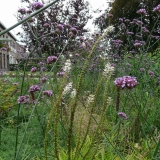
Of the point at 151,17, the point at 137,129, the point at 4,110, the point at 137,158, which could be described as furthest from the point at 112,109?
the point at 151,17

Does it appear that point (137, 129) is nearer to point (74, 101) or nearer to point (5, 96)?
point (74, 101)

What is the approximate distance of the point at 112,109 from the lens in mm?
3682

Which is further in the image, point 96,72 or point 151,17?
point 151,17

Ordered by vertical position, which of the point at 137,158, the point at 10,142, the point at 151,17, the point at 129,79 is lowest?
the point at 10,142

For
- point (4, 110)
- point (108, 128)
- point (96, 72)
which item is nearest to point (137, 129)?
point (108, 128)

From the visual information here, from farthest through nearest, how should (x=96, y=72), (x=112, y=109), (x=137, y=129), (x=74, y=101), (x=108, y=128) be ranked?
1. (x=96, y=72)
2. (x=112, y=109)
3. (x=108, y=128)
4. (x=137, y=129)
5. (x=74, y=101)

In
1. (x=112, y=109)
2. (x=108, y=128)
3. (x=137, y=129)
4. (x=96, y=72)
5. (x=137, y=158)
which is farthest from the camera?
(x=96, y=72)

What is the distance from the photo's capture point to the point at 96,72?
5.25 m

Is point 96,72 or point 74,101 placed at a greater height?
point 74,101

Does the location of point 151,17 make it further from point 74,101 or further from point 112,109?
point 74,101

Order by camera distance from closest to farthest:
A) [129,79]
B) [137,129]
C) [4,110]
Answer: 1. [129,79]
2. [137,129]
3. [4,110]

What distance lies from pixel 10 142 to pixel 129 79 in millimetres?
1464

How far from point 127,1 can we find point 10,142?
1806cm

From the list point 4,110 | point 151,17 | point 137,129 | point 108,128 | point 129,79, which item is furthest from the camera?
point 151,17
